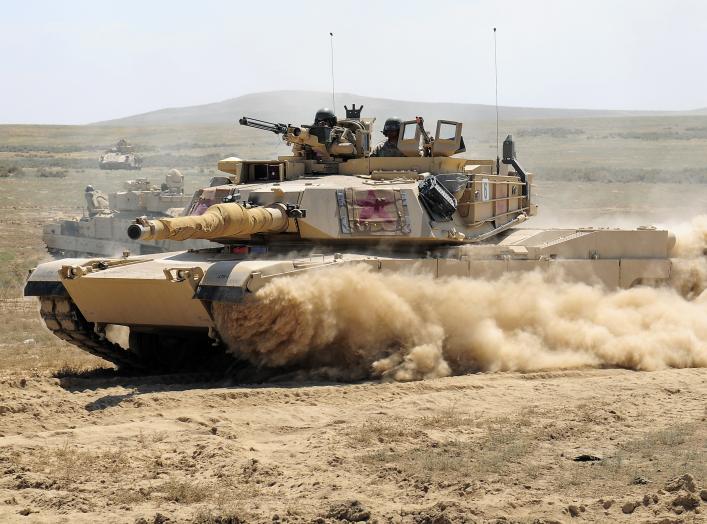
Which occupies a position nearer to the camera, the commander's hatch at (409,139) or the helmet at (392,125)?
the commander's hatch at (409,139)

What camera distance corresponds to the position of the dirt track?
7.91 m

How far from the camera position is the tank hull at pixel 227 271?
1248 cm

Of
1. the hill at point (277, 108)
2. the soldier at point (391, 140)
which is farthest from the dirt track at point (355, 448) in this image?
the hill at point (277, 108)

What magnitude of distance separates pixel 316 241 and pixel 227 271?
243cm

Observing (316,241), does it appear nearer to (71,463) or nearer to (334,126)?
(334,126)

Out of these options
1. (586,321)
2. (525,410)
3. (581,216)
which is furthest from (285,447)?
(581,216)

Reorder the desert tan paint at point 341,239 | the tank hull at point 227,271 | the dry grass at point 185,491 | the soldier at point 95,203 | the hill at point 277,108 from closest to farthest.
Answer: the dry grass at point 185,491
the tank hull at point 227,271
the desert tan paint at point 341,239
the soldier at point 95,203
the hill at point 277,108

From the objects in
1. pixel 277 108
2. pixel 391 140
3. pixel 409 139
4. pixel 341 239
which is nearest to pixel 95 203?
pixel 391 140

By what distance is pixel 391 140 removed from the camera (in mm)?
16391

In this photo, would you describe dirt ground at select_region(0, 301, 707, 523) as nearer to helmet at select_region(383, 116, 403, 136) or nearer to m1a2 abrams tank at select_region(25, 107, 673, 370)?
m1a2 abrams tank at select_region(25, 107, 673, 370)

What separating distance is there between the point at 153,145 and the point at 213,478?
79.8m

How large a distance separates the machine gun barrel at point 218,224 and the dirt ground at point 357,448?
5.69ft

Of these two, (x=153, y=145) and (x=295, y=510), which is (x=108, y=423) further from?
(x=153, y=145)

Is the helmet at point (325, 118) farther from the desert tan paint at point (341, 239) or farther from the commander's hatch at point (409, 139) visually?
the commander's hatch at point (409, 139)
